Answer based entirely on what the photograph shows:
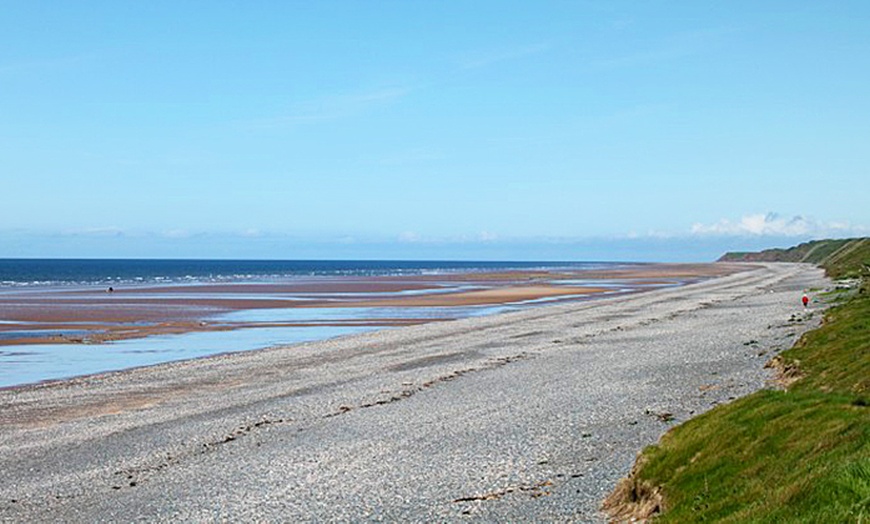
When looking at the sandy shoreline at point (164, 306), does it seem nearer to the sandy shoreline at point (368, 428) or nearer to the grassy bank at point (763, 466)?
the sandy shoreline at point (368, 428)

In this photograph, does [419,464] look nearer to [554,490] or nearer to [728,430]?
[554,490]

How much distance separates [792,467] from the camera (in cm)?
959

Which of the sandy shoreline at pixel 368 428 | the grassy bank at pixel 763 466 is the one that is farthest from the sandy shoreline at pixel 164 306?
the grassy bank at pixel 763 466

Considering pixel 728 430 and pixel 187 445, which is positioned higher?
pixel 728 430

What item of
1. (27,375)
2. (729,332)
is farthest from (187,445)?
(729,332)

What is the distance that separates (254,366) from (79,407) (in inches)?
333

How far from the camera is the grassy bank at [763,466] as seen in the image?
803 centimetres

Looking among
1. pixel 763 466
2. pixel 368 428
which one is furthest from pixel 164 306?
pixel 763 466

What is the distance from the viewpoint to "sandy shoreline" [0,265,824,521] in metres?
13.9

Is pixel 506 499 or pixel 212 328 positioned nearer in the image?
pixel 506 499

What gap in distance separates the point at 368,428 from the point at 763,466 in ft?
34.6

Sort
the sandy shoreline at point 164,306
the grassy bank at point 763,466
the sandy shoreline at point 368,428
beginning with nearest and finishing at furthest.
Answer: the grassy bank at point 763,466 < the sandy shoreline at point 368,428 < the sandy shoreline at point 164,306

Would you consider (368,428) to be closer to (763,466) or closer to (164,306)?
(763,466)

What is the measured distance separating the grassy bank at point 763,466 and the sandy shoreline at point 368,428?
1.16 meters
